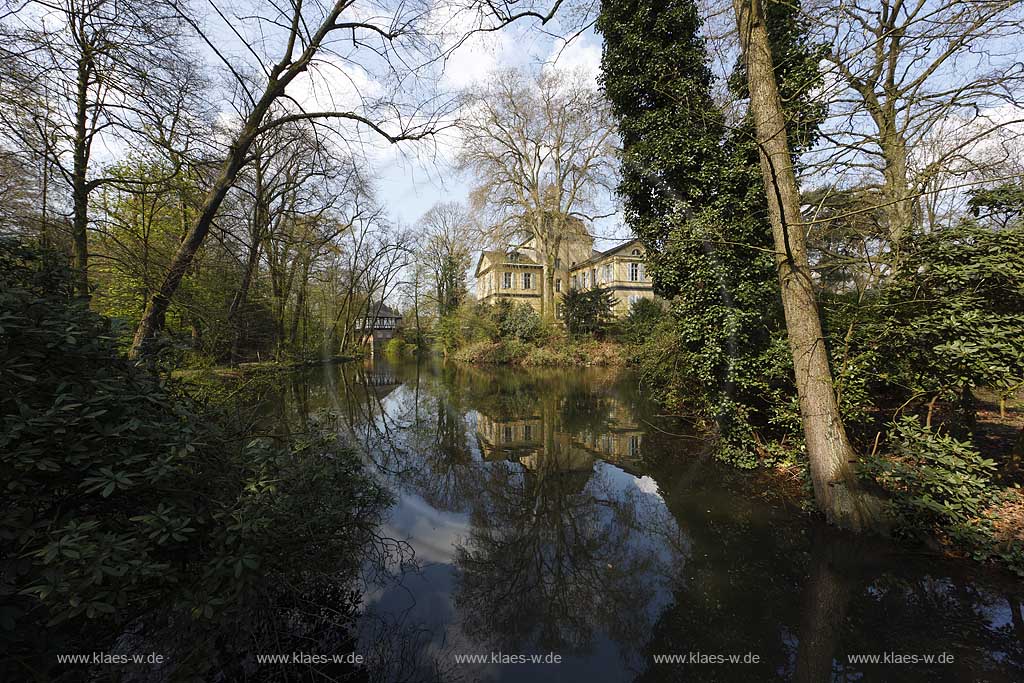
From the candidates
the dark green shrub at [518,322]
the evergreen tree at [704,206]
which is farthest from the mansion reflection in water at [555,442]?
the dark green shrub at [518,322]

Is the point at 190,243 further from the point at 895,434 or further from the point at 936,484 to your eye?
the point at 895,434

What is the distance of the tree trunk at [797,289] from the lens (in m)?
4.38

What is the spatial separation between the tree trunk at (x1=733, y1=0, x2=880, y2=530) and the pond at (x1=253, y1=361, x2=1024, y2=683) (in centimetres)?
72

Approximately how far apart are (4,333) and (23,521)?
888 mm

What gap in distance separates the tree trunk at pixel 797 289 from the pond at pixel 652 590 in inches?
28.5

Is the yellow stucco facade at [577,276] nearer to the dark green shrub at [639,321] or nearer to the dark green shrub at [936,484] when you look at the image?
the dark green shrub at [639,321]

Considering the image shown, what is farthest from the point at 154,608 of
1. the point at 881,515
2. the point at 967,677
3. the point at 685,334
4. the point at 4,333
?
the point at 685,334

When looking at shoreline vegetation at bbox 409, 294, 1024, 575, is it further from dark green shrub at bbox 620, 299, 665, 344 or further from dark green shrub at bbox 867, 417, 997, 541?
dark green shrub at bbox 620, 299, 665, 344

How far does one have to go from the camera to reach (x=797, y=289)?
469 cm

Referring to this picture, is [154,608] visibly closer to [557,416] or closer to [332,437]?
[332,437]

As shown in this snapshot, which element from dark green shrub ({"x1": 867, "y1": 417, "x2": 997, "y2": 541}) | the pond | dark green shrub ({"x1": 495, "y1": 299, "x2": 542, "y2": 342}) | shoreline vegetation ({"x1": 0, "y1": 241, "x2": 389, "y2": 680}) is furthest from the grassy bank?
shoreline vegetation ({"x1": 0, "y1": 241, "x2": 389, "y2": 680})

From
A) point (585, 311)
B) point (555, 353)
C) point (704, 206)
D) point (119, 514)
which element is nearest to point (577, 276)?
point (585, 311)

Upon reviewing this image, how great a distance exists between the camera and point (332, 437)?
12.6 ft

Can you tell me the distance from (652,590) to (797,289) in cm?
385
